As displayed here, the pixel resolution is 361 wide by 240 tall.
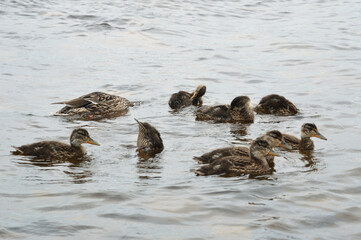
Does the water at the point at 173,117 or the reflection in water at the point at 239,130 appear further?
the reflection in water at the point at 239,130

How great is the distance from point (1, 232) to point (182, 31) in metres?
13.5

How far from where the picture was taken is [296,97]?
39.3ft

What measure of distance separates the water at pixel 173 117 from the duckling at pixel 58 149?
0.67ft

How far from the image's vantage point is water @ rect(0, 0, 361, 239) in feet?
20.7

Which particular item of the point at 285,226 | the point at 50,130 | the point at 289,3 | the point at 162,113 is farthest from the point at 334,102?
the point at 289,3

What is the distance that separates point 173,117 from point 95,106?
1387mm

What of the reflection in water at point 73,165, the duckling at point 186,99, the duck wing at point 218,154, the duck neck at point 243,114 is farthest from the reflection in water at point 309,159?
the duckling at point 186,99

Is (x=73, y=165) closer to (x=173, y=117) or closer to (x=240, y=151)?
(x=240, y=151)

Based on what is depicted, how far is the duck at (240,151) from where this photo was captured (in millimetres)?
7965

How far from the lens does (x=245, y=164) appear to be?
25.2ft

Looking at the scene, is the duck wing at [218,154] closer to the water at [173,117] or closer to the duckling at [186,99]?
the water at [173,117]

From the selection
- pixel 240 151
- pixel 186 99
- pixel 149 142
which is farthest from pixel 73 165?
pixel 186 99

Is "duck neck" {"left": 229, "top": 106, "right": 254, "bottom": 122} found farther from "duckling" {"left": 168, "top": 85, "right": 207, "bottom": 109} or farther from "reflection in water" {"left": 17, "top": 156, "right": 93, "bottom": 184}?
"reflection in water" {"left": 17, "top": 156, "right": 93, "bottom": 184}

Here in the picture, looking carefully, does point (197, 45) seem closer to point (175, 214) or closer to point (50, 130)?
point (50, 130)
